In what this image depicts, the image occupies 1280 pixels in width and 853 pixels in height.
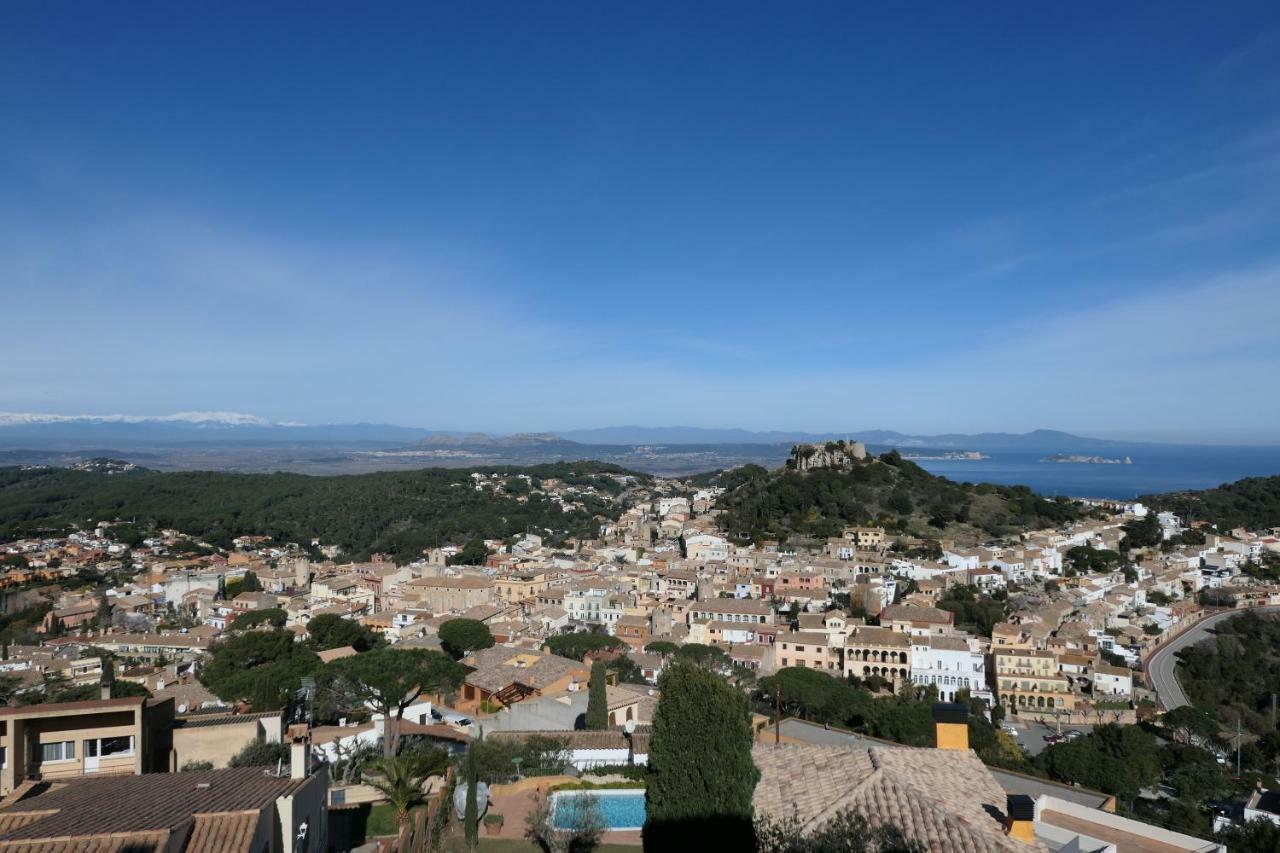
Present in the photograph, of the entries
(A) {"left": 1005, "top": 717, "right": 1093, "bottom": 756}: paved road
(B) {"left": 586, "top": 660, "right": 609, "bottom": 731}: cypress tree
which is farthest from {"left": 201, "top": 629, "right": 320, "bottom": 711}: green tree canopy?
(A) {"left": 1005, "top": 717, "right": 1093, "bottom": 756}: paved road

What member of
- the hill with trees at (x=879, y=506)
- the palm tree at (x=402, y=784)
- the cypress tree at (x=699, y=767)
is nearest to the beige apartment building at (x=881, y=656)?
the palm tree at (x=402, y=784)

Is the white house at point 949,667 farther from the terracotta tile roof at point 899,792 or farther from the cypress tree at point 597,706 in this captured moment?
the terracotta tile roof at point 899,792

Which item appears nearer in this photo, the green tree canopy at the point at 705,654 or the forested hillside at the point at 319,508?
the green tree canopy at the point at 705,654

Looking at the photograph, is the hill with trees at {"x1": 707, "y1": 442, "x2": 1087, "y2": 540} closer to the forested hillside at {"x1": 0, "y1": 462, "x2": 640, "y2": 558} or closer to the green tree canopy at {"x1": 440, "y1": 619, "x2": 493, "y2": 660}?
the forested hillside at {"x1": 0, "y1": 462, "x2": 640, "y2": 558}

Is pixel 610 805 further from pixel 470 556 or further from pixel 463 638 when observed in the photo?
pixel 470 556

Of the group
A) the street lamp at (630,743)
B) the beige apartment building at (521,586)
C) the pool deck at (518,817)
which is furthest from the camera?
the beige apartment building at (521,586)
